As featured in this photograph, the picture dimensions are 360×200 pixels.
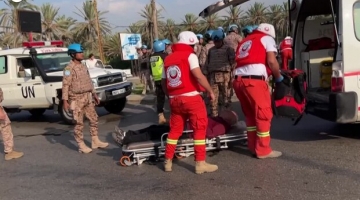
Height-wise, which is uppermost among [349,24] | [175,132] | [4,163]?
[349,24]

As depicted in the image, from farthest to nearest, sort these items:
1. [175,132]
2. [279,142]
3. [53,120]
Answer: [53,120], [279,142], [175,132]

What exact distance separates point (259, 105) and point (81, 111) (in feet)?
9.66

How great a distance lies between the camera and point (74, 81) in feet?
23.6

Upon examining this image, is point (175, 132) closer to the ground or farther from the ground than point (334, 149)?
farther from the ground

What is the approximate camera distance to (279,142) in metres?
6.88

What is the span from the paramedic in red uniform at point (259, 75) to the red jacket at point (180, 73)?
0.66 metres

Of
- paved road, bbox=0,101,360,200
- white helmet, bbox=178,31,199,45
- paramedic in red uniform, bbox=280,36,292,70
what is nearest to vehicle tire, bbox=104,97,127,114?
paved road, bbox=0,101,360,200

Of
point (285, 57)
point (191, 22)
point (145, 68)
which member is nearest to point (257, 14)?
point (191, 22)

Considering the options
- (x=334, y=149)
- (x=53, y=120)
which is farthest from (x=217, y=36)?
(x=53, y=120)

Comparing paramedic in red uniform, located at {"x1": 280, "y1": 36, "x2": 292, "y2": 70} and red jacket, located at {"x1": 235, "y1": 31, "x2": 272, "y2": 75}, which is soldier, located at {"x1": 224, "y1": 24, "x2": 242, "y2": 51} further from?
red jacket, located at {"x1": 235, "y1": 31, "x2": 272, "y2": 75}

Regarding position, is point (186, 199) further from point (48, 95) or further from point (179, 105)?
point (48, 95)

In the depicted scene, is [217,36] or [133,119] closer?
[217,36]

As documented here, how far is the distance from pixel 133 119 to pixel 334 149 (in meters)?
5.52

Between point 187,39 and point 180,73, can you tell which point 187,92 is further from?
point 187,39
